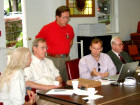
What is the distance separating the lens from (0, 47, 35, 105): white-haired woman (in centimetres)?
269

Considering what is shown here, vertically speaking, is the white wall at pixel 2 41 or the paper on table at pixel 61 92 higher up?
the white wall at pixel 2 41

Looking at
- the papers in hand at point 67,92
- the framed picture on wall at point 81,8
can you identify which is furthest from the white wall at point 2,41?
the papers in hand at point 67,92

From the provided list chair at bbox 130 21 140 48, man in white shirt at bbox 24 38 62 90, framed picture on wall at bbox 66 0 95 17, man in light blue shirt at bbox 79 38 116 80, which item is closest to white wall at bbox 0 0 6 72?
framed picture on wall at bbox 66 0 95 17

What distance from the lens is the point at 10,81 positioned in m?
2.72

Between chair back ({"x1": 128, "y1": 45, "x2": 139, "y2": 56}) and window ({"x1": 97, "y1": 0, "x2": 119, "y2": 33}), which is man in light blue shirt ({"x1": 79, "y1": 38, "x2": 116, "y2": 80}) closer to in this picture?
chair back ({"x1": 128, "y1": 45, "x2": 139, "y2": 56})

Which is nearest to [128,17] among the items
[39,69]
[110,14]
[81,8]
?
[110,14]

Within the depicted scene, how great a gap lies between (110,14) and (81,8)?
4.73 ft

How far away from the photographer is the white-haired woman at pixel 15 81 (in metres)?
2.69

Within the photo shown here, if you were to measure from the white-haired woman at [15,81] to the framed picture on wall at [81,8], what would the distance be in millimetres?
4085

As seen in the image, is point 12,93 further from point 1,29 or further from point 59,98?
point 1,29

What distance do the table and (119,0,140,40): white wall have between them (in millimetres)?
5371

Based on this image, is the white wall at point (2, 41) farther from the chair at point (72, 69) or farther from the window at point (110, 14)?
the window at point (110, 14)

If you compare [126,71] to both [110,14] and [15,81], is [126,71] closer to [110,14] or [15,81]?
[15,81]

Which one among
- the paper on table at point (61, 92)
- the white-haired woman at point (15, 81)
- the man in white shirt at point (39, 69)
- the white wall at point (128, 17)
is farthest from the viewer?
the white wall at point (128, 17)
